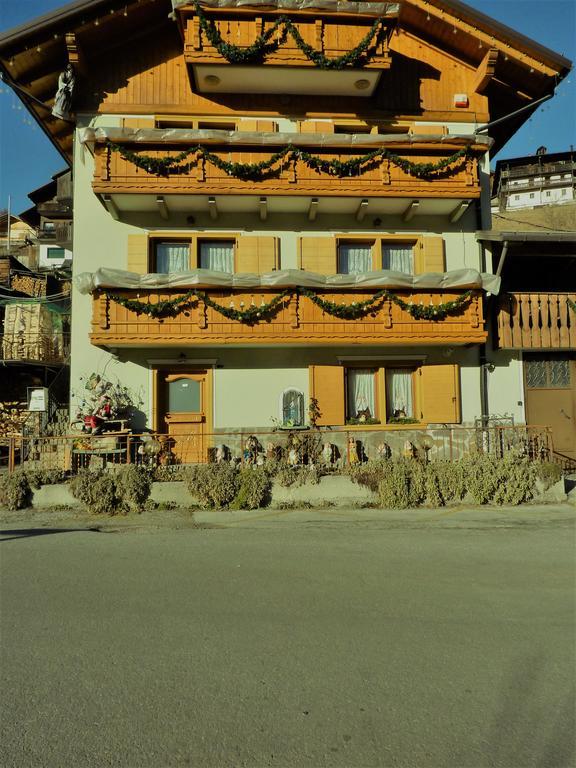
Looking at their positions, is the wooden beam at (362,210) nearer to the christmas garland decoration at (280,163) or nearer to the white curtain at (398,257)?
the christmas garland decoration at (280,163)

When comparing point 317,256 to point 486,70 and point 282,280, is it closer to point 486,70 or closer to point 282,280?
point 282,280

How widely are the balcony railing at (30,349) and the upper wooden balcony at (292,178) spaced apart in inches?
262

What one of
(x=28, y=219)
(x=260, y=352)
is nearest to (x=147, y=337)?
(x=260, y=352)

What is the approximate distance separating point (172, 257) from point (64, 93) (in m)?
4.54

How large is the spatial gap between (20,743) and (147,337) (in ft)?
31.6

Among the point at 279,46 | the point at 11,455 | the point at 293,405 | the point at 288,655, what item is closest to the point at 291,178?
the point at 279,46

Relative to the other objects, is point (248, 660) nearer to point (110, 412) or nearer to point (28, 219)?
point (110, 412)

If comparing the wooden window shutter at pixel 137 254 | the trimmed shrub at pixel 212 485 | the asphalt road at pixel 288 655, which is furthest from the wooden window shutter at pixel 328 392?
the asphalt road at pixel 288 655

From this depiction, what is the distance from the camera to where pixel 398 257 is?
556 inches

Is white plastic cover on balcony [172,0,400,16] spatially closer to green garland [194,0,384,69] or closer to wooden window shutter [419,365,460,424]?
green garland [194,0,384,69]

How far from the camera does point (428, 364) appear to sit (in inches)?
538

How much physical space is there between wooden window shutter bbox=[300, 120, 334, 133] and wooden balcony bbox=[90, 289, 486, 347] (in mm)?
4692

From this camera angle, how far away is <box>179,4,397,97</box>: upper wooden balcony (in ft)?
40.9

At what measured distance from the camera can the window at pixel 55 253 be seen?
27031 millimetres
